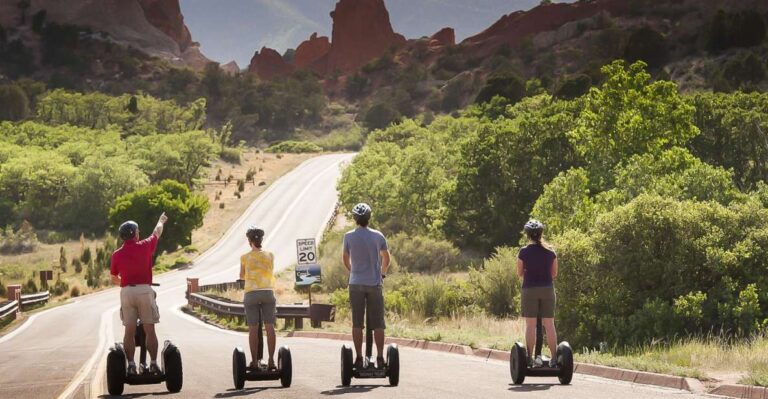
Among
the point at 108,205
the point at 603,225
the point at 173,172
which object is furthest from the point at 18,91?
the point at 603,225

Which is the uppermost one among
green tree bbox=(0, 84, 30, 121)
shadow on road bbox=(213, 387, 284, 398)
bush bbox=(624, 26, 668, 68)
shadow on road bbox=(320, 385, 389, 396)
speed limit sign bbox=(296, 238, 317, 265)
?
green tree bbox=(0, 84, 30, 121)

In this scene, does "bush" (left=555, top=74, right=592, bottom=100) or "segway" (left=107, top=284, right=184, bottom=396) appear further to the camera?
"bush" (left=555, top=74, right=592, bottom=100)

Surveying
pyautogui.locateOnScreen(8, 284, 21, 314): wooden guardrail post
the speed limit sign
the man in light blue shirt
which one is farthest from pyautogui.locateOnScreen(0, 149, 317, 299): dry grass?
the man in light blue shirt

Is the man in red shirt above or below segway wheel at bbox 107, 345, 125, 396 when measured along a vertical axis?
above

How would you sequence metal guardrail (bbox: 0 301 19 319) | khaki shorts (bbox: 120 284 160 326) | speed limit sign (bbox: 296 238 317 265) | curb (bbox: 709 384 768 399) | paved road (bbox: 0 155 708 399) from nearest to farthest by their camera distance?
1. curb (bbox: 709 384 768 399)
2. khaki shorts (bbox: 120 284 160 326)
3. paved road (bbox: 0 155 708 399)
4. speed limit sign (bbox: 296 238 317 265)
5. metal guardrail (bbox: 0 301 19 319)

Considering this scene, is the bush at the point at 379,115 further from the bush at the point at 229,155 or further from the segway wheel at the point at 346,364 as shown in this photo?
the segway wheel at the point at 346,364

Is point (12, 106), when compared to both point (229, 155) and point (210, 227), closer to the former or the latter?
point (229, 155)

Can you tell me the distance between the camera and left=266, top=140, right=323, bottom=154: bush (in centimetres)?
15338

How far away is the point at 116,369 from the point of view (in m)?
12.6

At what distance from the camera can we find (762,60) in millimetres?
104125

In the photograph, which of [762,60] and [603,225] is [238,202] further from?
[603,225]

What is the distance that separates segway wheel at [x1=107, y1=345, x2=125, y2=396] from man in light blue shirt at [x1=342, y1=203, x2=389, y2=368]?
2.84m

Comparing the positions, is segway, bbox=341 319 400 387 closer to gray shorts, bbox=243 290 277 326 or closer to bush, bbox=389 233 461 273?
gray shorts, bbox=243 290 277 326

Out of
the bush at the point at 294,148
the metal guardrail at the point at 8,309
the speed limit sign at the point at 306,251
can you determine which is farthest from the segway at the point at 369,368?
the bush at the point at 294,148
